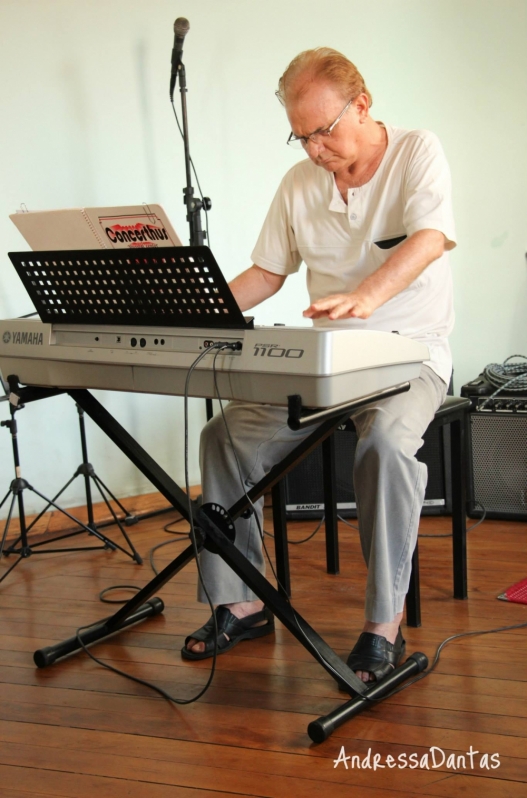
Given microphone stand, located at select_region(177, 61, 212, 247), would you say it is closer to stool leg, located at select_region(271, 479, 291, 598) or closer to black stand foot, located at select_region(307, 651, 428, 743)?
stool leg, located at select_region(271, 479, 291, 598)

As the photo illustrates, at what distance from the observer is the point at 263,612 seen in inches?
73.9

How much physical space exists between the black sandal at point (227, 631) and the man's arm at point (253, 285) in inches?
30.0

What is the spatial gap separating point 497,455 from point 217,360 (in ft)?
5.39

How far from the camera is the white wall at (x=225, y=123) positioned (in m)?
2.75

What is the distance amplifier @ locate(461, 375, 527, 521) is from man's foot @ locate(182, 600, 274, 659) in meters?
1.12

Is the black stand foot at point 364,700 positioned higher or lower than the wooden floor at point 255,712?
higher

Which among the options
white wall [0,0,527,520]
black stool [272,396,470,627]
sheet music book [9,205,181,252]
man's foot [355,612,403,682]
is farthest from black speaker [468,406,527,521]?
sheet music book [9,205,181,252]

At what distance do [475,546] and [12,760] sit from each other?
1.53 metres

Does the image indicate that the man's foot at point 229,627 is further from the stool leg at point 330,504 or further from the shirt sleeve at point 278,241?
the shirt sleeve at point 278,241

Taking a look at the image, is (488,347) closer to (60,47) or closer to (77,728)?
(60,47)

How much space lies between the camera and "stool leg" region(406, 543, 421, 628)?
6.02ft

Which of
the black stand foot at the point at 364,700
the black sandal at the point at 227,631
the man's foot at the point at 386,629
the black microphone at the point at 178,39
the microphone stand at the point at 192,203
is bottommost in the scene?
the black sandal at the point at 227,631

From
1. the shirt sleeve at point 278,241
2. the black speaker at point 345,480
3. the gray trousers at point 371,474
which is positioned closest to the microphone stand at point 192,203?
the shirt sleeve at point 278,241

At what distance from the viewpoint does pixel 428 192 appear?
1.76 meters
